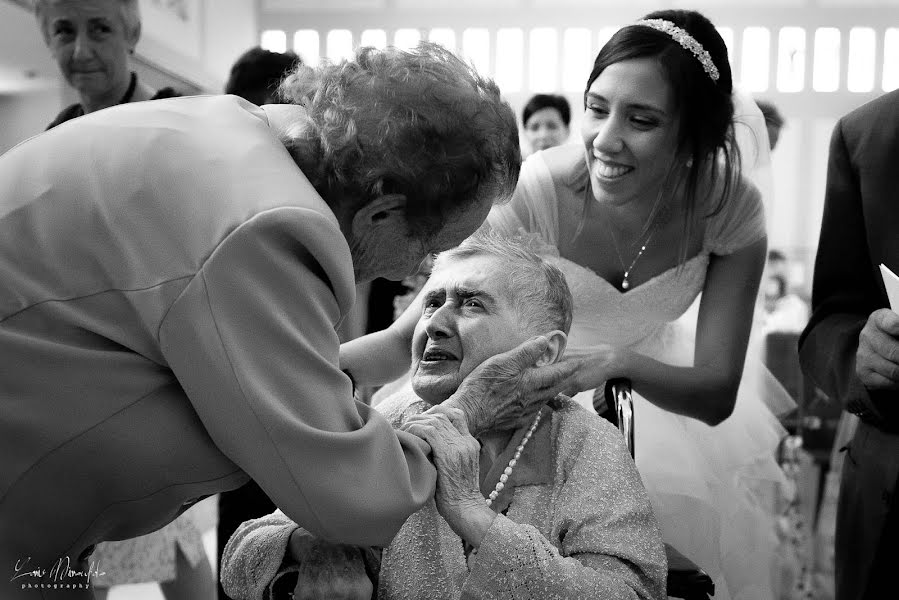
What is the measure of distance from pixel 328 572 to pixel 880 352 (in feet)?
4.02

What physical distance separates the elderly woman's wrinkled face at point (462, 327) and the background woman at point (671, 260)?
32cm

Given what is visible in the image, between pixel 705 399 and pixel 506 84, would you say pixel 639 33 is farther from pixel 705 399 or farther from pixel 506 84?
pixel 506 84

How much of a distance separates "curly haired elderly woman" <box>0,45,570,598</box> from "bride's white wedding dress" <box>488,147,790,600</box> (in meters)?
1.21

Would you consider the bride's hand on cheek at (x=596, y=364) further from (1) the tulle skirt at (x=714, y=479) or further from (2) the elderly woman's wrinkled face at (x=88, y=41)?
(2) the elderly woman's wrinkled face at (x=88, y=41)

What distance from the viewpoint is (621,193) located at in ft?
8.64

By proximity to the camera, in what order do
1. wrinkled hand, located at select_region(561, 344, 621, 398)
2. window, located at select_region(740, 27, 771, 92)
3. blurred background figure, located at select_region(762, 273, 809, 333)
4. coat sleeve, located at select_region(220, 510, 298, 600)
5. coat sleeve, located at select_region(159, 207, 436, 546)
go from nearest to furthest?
1. coat sleeve, located at select_region(159, 207, 436, 546)
2. coat sleeve, located at select_region(220, 510, 298, 600)
3. wrinkled hand, located at select_region(561, 344, 621, 398)
4. blurred background figure, located at select_region(762, 273, 809, 333)
5. window, located at select_region(740, 27, 771, 92)

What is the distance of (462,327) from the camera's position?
7.00ft

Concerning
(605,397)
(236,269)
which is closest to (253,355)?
(236,269)

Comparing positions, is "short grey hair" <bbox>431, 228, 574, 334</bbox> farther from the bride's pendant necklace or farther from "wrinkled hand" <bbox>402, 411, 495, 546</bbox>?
the bride's pendant necklace

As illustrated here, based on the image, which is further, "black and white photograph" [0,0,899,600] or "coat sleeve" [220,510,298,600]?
"coat sleeve" [220,510,298,600]

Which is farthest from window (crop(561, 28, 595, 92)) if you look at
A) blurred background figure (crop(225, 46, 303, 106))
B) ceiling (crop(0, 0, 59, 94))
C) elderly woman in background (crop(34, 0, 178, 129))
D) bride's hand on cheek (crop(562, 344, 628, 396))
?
bride's hand on cheek (crop(562, 344, 628, 396))

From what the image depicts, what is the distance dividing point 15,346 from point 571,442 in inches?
44.3

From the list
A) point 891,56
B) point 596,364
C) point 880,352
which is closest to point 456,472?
point 596,364

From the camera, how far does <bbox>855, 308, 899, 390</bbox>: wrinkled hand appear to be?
82.0 inches
